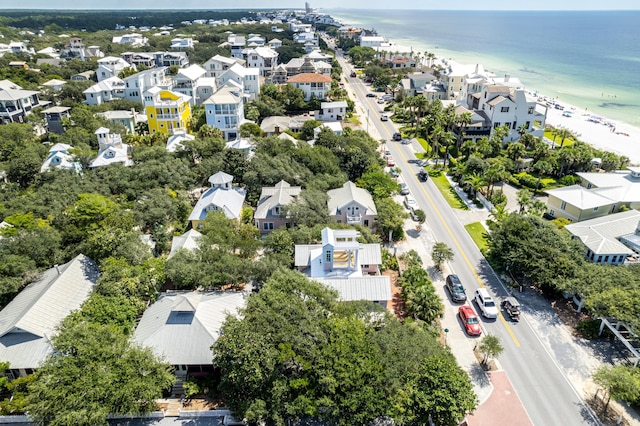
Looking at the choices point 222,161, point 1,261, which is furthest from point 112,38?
point 1,261

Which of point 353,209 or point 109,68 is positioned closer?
point 353,209

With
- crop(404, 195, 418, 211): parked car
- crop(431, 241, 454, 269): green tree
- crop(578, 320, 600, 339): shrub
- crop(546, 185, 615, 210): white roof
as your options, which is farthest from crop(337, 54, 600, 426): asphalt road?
crop(546, 185, 615, 210): white roof

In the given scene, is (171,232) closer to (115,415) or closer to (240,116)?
→ (115,415)

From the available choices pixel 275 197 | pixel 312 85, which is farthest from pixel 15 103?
pixel 275 197

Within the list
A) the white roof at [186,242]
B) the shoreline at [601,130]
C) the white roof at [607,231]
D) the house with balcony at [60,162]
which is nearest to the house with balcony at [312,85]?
the shoreline at [601,130]

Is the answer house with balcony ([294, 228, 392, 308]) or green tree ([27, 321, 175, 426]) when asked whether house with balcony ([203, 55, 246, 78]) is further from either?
green tree ([27, 321, 175, 426])

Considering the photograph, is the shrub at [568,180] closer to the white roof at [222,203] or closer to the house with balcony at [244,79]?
the white roof at [222,203]

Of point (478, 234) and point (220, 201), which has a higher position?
point (220, 201)

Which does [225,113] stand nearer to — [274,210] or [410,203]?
[274,210]
